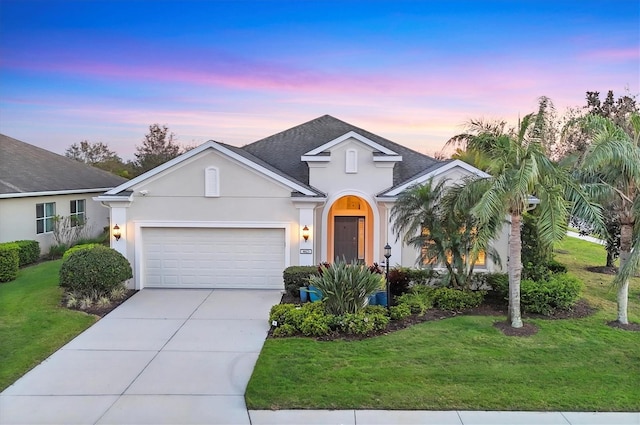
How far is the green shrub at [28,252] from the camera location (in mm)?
15883

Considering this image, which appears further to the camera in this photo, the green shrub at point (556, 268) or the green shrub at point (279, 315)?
the green shrub at point (556, 268)

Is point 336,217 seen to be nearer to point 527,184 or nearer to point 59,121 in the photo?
point 527,184

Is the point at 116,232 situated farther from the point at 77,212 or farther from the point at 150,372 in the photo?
the point at 77,212

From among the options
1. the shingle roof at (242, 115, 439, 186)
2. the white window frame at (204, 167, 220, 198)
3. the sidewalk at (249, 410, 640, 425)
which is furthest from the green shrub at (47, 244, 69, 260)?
the sidewalk at (249, 410, 640, 425)

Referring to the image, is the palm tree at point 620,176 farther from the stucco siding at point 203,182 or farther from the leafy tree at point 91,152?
the leafy tree at point 91,152

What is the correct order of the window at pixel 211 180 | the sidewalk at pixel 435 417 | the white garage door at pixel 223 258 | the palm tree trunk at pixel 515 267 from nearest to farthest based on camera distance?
the sidewalk at pixel 435 417 < the palm tree trunk at pixel 515 267 < the window at pixel 211 180 < the white garage door at pixel 223 258

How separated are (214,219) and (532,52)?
1165 cm

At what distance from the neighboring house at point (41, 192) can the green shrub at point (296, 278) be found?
1205 centimetres

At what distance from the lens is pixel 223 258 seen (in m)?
13.2

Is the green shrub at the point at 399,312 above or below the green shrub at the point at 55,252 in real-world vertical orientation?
below

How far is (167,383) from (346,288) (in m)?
4.07

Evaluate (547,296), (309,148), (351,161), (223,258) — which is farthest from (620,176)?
(309,148)

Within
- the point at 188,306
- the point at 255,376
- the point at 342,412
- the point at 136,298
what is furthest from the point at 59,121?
the point at 342,412

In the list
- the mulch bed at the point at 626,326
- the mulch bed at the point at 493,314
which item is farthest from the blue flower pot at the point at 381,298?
the mulch bed at the point at 626,326
